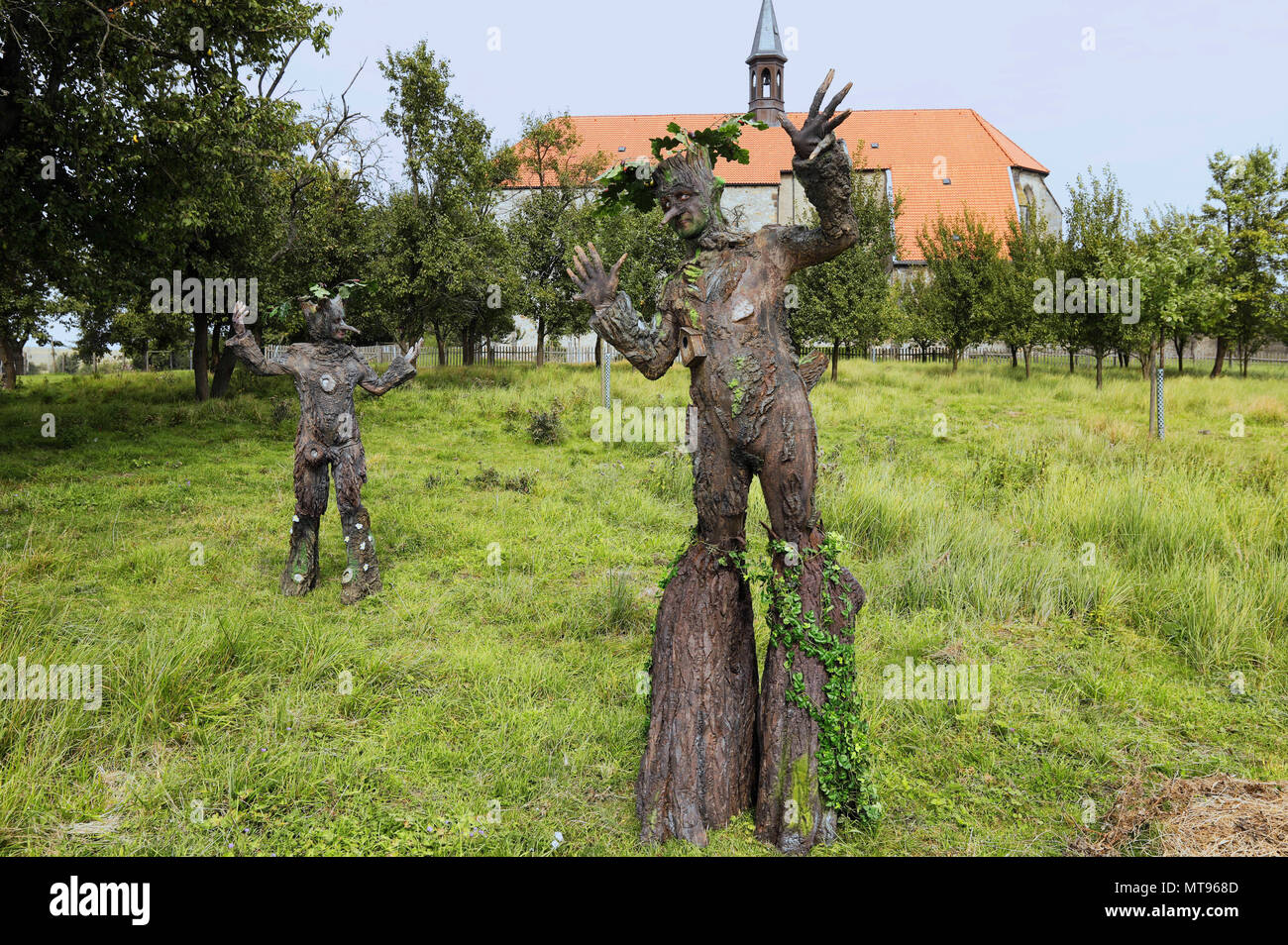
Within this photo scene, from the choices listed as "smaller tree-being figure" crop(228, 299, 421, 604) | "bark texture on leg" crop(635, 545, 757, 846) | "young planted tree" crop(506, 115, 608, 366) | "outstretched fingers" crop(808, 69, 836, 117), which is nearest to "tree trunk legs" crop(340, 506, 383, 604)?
"smaller tree-being figure" crop(228, 299, 421, 604)

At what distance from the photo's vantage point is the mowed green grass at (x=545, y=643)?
3.88 m

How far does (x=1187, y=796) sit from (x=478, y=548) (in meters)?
6.12

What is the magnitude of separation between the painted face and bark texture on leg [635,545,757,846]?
156cm

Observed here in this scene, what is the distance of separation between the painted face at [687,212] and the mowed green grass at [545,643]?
2799 mm

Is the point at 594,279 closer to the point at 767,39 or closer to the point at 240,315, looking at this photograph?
the point at 240,315

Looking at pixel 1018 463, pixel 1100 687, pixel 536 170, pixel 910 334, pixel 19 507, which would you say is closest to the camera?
pixel 1100 687

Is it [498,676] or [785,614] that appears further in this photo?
[498,676]

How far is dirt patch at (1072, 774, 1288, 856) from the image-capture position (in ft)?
11.6

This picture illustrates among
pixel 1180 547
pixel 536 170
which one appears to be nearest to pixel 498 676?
pixel 1180 547

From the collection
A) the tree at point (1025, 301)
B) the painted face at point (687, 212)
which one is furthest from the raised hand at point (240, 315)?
the tree at point (1025, 301)

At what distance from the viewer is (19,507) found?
9219 mm

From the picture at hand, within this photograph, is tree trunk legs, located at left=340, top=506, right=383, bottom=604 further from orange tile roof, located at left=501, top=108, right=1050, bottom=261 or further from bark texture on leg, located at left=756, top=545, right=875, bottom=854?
orange tile roof, located at left=501, top=108, right=1050, bottom=261

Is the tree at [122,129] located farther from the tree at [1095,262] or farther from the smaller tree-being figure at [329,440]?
the tree at [1095,262]
